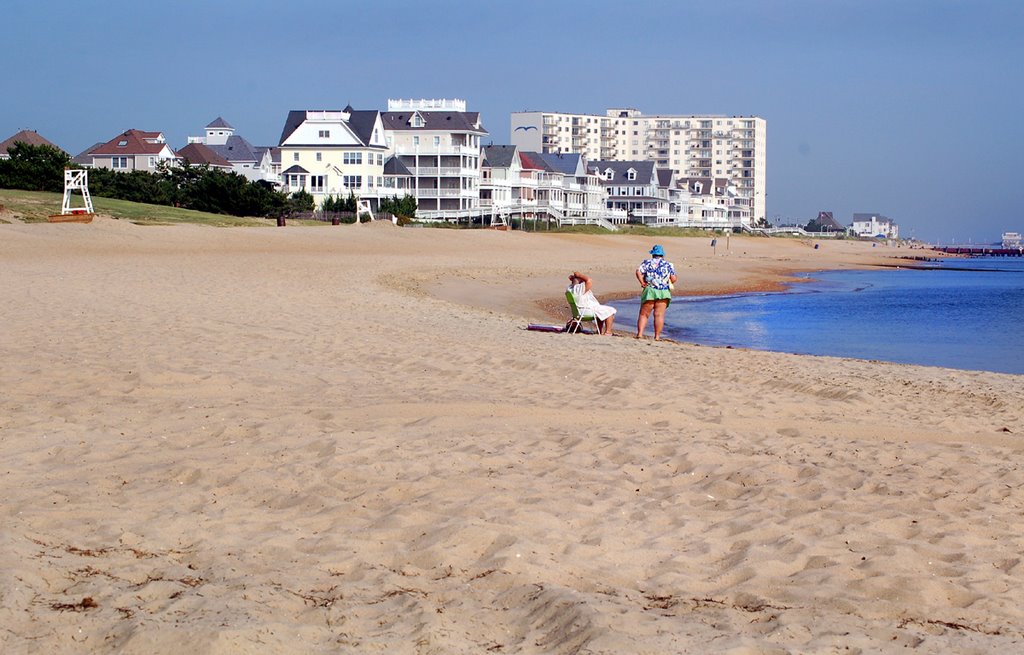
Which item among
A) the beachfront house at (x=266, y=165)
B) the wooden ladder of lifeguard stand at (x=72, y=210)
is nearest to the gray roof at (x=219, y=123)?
the beachfront house at (x=266, y=165)

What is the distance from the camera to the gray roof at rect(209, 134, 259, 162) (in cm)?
9244

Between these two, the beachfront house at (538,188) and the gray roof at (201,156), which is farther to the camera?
the beachfront house at (538,188)

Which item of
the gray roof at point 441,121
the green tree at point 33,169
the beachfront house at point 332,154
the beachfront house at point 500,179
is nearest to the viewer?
the green tree at point 33,169

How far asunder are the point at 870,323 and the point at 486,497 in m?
21.2

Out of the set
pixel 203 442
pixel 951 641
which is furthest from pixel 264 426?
pixel 951 641

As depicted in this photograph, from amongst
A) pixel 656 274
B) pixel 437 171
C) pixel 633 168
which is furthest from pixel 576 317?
pixel 633 168

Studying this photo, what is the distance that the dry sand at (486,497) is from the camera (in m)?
4.50

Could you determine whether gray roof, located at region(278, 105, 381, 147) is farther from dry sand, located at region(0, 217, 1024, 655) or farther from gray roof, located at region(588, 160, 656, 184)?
dry sand, located at region(0, 217, 1024, 655)

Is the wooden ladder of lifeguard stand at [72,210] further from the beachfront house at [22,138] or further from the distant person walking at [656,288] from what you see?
the beachfront house at [22,138]

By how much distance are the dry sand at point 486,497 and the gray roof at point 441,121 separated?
229 feet

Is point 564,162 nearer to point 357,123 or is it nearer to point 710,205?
point 357,123

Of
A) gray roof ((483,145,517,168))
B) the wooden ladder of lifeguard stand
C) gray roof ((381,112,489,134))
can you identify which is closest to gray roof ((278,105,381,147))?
gray roof ((381,112,489,134))

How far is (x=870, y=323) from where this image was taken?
2577cm

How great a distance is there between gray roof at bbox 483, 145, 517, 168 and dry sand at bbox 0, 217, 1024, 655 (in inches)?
3066
